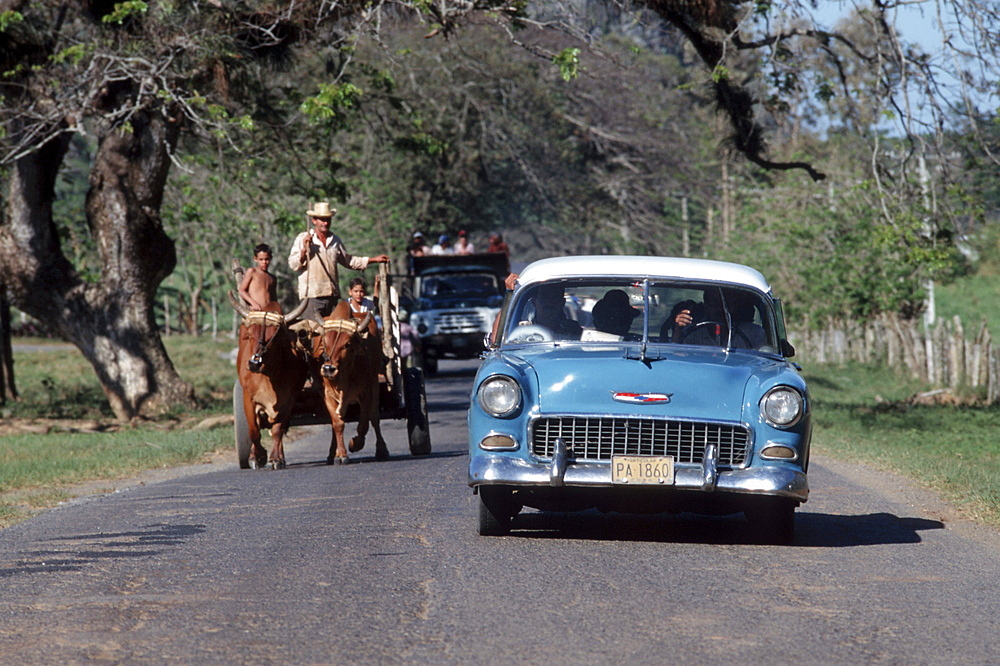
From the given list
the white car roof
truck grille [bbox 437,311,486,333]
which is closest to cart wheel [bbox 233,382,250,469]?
the white car roof

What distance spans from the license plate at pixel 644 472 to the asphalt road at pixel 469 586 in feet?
1.43

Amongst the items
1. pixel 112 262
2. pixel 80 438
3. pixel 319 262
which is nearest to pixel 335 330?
pixel 319 262

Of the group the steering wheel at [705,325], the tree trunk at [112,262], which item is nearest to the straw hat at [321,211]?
the steering wheel at [705,325]

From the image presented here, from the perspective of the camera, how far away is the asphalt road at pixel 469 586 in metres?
5.93

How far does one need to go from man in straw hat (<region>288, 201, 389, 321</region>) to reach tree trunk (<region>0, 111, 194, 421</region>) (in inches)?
335

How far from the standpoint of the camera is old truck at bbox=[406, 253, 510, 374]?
1131 inches

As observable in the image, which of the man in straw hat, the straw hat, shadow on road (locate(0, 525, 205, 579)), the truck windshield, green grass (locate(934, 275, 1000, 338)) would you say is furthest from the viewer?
green grass (locate(934, 275, 1000, 338))

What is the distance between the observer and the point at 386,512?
32.7 feet

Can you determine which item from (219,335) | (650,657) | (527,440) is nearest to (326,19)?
(527,440)

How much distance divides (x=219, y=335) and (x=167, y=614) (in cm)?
4125

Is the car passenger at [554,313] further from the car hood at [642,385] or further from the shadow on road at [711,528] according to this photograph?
the shadow on road at [711,528]

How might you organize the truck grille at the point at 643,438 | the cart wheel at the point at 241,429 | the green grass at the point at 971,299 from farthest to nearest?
1. the green grass at the point at 971,299
2. the cart wheel at the point at 241,429
3. the truck grille at the point at 643,438

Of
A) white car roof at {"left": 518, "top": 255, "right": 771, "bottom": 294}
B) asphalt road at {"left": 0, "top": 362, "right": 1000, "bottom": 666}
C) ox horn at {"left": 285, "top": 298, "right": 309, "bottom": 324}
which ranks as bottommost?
asphalt road at {"left": 0, "top": 362, "right": 1000, "bottom": 666}

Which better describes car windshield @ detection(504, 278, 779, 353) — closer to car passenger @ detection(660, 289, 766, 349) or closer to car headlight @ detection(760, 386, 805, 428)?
car passenger @ detection(660, 289, 766, 349)
